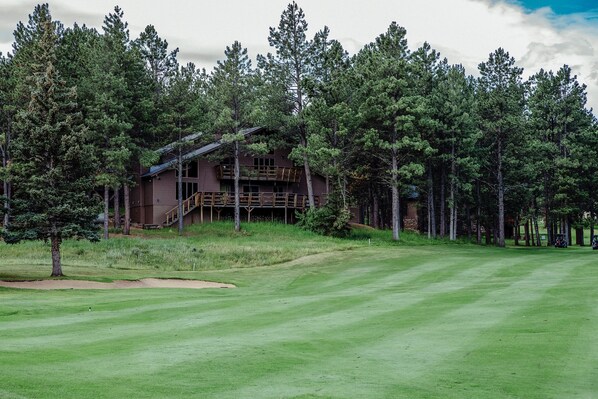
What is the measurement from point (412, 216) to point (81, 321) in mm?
77018

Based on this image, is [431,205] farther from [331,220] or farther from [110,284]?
[110,284]

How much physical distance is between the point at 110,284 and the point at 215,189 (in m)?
34.9

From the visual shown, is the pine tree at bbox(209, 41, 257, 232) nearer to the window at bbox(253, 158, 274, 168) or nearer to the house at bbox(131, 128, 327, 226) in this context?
the house at bbox(131, 128, 327, 226)

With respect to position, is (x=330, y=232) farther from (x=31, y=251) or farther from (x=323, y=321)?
(x=323, y=321)

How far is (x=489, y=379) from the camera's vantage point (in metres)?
9.84

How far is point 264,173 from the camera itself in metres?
63.6

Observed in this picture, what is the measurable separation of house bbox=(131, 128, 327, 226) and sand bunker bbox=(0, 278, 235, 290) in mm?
28857

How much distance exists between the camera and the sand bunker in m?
27.5

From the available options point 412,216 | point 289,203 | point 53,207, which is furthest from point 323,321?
point 412,216

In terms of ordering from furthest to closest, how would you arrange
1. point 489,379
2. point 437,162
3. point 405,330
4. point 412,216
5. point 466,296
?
point 412,216
point 437,162
point 466,296
point 405,330
point 489,379

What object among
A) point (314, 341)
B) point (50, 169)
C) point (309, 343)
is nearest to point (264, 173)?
point (50, 169)

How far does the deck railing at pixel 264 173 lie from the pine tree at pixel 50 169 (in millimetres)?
30312

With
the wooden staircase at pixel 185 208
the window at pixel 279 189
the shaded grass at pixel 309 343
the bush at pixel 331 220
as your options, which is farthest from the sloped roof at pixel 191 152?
the shaded grass at pixel 309 343

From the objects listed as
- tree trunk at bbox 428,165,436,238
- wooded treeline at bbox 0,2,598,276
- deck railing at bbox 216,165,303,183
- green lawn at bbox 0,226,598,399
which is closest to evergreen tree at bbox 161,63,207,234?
wooded treeline at bbox 0,2,598,276
